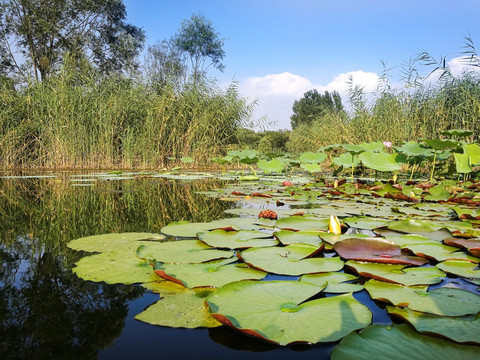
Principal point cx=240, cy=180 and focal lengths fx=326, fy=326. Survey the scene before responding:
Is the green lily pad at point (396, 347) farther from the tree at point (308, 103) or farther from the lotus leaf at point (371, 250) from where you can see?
the tree at point (308, 103)

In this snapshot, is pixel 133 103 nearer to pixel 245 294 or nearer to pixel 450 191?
pixel 450 191

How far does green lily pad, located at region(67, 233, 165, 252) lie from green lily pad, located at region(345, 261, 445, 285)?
0.63 metres

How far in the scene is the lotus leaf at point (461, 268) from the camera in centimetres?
75

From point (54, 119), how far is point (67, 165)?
2.47ft

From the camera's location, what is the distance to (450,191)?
7.52ft

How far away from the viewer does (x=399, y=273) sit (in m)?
0.75

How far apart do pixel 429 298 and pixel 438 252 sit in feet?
1.23

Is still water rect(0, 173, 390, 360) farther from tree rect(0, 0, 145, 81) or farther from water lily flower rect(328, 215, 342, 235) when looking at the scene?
tree rect(0, 0, 145, 81)

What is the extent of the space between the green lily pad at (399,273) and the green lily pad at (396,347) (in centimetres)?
24

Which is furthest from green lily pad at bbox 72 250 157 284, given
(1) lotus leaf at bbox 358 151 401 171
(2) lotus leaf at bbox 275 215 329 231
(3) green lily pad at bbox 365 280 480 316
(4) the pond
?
(1) lotus leaf at bbox 358 151 401 171

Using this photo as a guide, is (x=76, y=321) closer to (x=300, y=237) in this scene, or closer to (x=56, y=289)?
(x=56, y=289)

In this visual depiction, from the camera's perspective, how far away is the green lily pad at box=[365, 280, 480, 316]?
1.80 feet

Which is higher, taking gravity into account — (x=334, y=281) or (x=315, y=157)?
(x=315, y=157)

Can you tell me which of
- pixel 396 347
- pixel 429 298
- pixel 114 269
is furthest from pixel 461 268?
pixel 114 269
